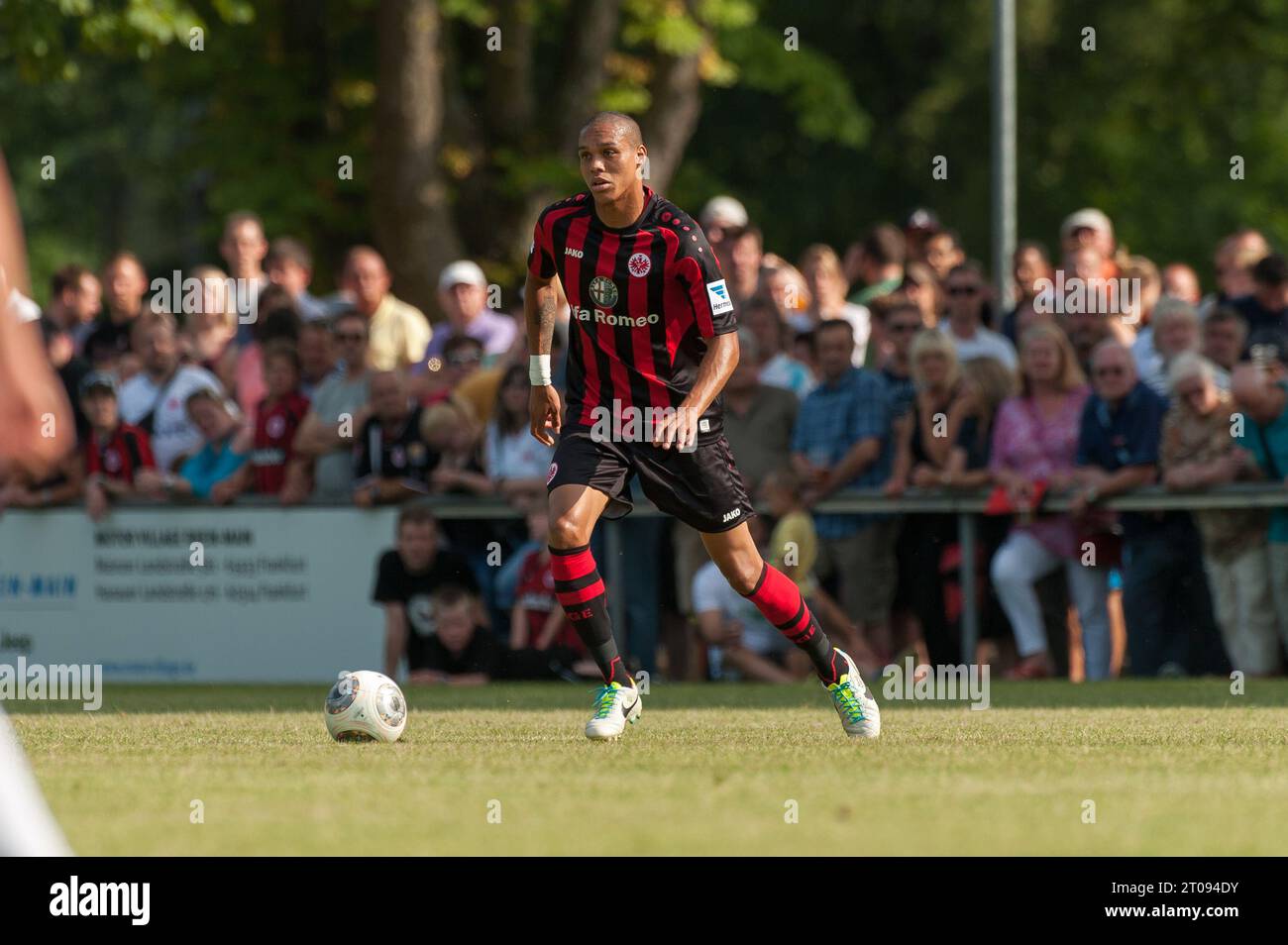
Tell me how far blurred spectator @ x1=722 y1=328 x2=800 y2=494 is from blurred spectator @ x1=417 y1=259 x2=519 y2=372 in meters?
2.07

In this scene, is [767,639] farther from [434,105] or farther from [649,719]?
[434,105]

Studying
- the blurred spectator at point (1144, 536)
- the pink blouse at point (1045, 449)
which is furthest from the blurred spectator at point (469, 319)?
the blurred spectator at point (1144, 536)

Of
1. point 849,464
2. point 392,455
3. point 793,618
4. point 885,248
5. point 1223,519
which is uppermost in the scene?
point 885,248

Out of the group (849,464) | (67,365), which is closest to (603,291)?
(849,464)

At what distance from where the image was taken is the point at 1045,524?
1462cm

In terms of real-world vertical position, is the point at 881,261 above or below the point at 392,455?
above

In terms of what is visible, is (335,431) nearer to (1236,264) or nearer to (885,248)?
(885,248)

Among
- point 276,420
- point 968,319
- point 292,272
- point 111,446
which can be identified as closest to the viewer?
point 968,319

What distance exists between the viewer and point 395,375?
15.4 meters

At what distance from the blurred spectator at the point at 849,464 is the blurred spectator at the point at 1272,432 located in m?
2.36
